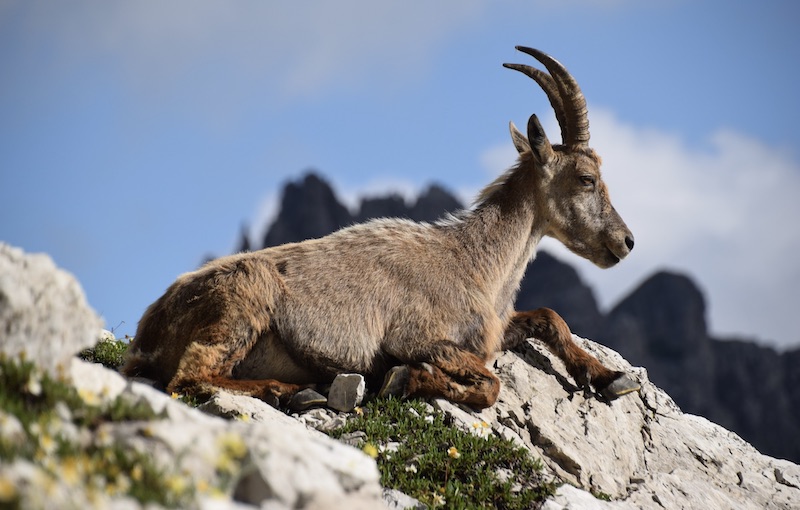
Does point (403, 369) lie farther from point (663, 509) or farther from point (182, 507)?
point (182, 507)

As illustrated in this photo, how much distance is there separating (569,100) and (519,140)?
2.51 feet

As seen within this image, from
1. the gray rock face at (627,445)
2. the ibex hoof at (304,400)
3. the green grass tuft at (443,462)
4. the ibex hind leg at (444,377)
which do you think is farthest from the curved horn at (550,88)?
the ibex hoof at (304,400)

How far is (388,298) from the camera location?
879cm

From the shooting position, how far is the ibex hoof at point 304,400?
26.2 feet

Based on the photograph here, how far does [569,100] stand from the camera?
32.5 ft

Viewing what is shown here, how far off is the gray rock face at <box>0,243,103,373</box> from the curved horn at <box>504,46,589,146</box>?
635 centimetres

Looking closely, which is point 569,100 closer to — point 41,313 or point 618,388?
point 618,388

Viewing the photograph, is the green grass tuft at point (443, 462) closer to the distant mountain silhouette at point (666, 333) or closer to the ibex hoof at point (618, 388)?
the ibex hoof at point (618, 388)

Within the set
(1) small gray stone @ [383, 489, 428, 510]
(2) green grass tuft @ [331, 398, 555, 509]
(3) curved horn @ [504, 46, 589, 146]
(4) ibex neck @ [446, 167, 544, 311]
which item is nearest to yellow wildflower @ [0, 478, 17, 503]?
(1) small gray stone @ [383, 489, 428, 510]

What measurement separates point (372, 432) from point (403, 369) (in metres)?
1.00

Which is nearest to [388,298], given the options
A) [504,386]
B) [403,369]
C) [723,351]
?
[403,369]

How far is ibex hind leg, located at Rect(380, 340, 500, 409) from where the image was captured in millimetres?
8383

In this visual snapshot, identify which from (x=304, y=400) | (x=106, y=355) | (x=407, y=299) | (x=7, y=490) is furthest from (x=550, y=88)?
(x=7, y=490)

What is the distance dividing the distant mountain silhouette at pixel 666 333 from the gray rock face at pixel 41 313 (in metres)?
98.1
